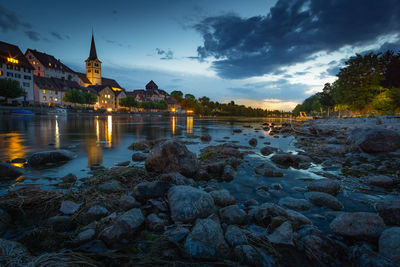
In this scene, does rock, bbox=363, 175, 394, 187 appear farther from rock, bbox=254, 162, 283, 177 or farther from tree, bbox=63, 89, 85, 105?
tree, bbox=63, 89, 85, 105

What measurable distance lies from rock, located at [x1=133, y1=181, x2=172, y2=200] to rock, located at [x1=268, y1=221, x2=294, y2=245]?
2.63 meters

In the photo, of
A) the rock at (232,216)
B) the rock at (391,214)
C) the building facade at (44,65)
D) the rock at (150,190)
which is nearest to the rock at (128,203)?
the rock at (150,190)

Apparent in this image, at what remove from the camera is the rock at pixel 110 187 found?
5.03 m

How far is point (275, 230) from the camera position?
342cm

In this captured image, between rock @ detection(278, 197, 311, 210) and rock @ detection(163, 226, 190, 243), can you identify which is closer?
rock @ detection(163, 226, 190, 243)

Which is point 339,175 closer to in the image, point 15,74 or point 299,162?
point 299,162

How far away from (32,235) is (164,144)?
4.25m

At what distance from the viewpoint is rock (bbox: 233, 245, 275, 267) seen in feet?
8.84

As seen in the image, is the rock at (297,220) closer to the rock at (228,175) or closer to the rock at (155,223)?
the rock at (155,223)

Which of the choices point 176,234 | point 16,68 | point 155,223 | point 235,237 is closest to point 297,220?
point 235,237

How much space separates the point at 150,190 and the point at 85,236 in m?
1.71

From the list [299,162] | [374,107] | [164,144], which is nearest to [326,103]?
[374,107]

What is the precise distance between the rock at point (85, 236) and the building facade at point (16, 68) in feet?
304

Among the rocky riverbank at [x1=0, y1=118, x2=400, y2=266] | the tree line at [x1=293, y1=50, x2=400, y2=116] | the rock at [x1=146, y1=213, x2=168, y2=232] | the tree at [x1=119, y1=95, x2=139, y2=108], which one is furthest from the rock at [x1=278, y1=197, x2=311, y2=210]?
the tree at [x1=119, y1=95, x2=139, y2=108]
